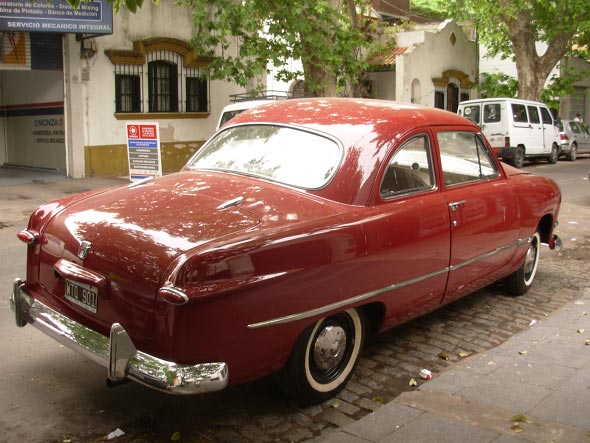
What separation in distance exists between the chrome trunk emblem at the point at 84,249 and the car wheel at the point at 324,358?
124 cm

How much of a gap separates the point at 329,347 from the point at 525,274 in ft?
10.5

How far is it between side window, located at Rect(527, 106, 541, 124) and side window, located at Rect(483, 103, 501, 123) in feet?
5.08

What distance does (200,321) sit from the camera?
3.16 metres

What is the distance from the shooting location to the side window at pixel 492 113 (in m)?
20.3

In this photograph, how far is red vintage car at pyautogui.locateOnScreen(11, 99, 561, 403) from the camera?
3.22m

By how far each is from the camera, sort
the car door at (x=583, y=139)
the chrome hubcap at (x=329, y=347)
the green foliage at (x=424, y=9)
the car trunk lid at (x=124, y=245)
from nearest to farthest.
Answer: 1. the car trunk lid at (x=124, y=245)
2. the chrome hubcap at (x=329, y=347)
3. the car door at (x=583, y=139)
4. the green foliage at (x=424, y=9)

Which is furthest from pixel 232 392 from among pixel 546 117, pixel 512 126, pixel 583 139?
pixel 583 139

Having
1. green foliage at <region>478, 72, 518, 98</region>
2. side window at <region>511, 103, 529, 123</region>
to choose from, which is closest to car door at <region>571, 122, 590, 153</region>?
green foliage at <region>478, 72, 518, 98</region>

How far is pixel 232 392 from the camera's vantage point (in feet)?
13.6

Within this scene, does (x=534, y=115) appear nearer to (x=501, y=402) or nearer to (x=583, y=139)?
(x=583, y=139)

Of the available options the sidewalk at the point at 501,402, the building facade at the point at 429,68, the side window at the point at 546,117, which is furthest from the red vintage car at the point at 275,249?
the building facade at the point at 429,68

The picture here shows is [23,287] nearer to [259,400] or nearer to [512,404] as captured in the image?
[259,400]

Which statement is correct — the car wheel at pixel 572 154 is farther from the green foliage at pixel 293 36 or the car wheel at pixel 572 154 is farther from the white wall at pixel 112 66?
the white wall at pixel 112 66

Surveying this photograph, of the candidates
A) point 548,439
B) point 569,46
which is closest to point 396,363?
point 548,439
